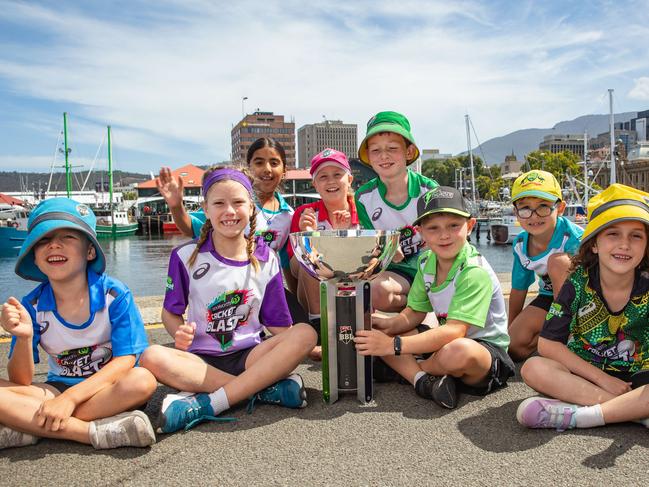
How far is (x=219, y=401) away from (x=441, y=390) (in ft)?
3.52

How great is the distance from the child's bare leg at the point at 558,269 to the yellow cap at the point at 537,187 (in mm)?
372

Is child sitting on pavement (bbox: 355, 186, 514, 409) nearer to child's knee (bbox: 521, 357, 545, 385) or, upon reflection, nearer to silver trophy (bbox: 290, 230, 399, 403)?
silver trophy (bbox: 290, 230, 399, 403)

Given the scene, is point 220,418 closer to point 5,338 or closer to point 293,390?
point 293,390

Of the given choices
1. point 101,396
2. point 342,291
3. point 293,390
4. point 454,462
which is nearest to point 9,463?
point 101,396

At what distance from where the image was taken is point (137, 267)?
984 inches

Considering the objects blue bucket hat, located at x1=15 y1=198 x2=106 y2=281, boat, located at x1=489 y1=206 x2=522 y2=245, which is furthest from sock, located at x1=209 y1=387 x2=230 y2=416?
boat, located at x1=489 y1=206 x2=522 y2=245

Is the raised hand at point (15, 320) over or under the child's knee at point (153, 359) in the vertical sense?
over

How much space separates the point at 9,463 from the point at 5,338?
94.1 inches

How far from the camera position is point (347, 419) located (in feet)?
7.96

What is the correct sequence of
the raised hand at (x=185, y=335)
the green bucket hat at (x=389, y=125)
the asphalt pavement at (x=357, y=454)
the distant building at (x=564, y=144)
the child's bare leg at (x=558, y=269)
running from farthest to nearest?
the distant building at (x=564, y=144), the green bucket hat at (x=389, y=125), the child's bare leg at (x=558, y=269), the raised hand at (x=185, y=335), the asphalt pavement at (x=357, y=454)

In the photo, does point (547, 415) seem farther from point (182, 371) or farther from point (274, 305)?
point (182, 371)

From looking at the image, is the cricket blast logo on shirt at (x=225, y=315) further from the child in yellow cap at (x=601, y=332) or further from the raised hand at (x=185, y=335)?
the child in yellow cap at (x=601, y=332)

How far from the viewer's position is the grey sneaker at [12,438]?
2.15 meters

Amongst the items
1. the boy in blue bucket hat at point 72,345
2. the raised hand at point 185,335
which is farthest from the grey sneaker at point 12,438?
the raised hand at point 185,335
